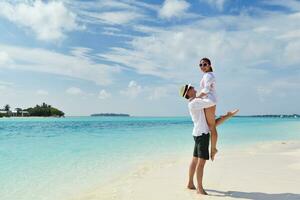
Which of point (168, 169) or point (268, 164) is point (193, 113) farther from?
point (268, 164)

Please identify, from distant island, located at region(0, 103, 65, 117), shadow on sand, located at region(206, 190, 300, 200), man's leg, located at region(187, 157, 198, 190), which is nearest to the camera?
shadow on sand, located at region(206, 190, 300, 200)

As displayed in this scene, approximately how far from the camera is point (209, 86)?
19.0ft

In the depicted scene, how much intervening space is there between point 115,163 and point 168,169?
2406 mm

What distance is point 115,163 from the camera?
10.7 meters

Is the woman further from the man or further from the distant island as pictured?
the distant island

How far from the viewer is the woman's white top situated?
5762 millimetres

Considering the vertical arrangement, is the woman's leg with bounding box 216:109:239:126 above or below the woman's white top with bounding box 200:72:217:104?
below

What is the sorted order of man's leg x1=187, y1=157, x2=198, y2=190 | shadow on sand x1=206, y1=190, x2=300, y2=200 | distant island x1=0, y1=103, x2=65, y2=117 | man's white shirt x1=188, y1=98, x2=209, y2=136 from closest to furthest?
1. shadow on sand x1=206, y1=190, x2=300, y2=200
2. man's white shirt x1=188, y1=98, x2=209, y2=136
3. man's leg x1=187, y1=157, x2=198, y2=190
4. distant island x1=0, y1=103, x2=65, y2=117

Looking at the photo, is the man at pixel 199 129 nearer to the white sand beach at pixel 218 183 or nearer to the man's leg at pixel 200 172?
the man's leg at pixel 200 172

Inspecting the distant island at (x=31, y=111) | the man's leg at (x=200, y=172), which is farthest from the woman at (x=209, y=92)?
the distant island at (x=31, y=111)

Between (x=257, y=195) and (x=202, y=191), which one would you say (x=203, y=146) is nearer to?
(x=202, y=191)

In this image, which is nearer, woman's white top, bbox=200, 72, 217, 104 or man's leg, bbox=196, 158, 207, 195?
woman's white top, bbox=200, 72, 217, 104

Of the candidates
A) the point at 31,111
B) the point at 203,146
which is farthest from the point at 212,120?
the point at 31,111

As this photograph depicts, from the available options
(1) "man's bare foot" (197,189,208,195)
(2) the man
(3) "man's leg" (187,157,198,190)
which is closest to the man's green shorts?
(2) the man
